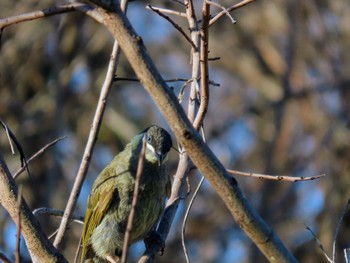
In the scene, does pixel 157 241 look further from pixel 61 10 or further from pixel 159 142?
pixel 61 10

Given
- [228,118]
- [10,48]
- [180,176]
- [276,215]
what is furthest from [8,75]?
[180,176]

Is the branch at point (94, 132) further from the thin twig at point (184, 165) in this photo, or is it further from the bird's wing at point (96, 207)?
the bird's wing at point (96, 207)

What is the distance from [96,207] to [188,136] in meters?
3.04

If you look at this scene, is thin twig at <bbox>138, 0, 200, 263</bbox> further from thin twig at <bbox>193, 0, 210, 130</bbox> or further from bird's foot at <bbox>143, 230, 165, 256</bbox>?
thin twig at <bbox>193, 0, 210, 130</bbox>

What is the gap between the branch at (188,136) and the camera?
3037 millimetres

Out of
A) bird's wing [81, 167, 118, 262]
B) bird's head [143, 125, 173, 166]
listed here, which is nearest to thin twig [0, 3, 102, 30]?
bird's head [143, 125, 173, 166]

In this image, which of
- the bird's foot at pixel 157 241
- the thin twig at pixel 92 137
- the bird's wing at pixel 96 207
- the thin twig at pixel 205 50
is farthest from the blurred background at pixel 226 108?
the thin twig at pixel 205 50

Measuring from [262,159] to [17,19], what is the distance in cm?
1143

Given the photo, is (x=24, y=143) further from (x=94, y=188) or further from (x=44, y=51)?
(x=94, y=188)

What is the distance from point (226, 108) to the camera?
14.8 meters

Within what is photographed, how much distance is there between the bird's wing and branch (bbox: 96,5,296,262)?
2851 millimetres

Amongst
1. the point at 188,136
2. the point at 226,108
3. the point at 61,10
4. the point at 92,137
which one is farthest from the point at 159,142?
the point at 226,108

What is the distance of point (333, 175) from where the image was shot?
41.2ft

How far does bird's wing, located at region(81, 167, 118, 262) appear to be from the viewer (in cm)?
595
